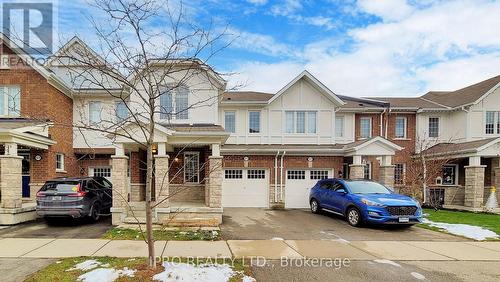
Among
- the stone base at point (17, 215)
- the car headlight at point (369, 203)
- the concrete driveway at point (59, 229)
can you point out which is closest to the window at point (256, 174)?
the car headlight at point (369, 203)

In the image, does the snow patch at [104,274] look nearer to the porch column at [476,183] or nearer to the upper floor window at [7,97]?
the upper floor window at [7,97]

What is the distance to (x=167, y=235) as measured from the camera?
9.17 meters

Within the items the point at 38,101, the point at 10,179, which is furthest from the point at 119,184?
the point at 38,101

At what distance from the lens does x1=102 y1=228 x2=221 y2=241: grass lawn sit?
8.78 meters

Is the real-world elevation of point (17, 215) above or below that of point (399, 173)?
below

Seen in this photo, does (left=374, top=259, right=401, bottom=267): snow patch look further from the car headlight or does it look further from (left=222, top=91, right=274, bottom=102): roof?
(left=222, top=91, right=274, bottom=102): roof

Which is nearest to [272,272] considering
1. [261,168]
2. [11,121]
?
[261,168]

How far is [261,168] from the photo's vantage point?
664 inches

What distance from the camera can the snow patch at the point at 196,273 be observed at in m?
5.43

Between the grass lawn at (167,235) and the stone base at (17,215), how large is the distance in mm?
4010

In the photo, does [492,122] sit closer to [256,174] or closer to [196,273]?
[256,174]

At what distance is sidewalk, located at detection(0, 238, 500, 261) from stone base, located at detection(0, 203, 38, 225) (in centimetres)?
298

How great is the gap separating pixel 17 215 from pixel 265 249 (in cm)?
943

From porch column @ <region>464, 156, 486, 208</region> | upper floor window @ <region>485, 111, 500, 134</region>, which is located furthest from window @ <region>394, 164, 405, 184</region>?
upper floor window @ <region>485, 111, 500, 134</region>
